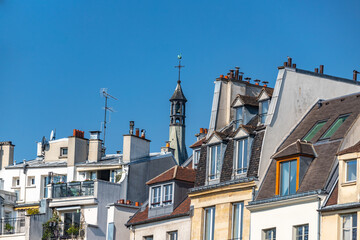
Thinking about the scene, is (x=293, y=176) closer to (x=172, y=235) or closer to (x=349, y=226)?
(x=349, y=226)

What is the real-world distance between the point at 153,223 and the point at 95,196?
829 centimetres

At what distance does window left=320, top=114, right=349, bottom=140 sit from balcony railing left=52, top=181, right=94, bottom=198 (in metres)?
21.2

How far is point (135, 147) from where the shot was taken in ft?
267

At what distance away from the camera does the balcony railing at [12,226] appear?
269ft

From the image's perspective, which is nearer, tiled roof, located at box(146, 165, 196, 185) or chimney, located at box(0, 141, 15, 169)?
tiled roof, located at box(146, 165, 196, 185)

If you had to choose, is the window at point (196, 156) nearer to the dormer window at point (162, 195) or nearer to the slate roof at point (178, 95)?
the dormer window at point (162, 195)

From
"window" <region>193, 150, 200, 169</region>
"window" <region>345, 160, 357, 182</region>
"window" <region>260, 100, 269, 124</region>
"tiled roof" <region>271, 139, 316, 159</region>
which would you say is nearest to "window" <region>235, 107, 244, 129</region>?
"window" <region>260, 100, 269, 124</region>

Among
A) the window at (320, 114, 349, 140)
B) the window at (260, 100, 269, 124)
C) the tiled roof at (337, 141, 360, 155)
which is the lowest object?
the tiled roof at (337, 141, 360, 155)

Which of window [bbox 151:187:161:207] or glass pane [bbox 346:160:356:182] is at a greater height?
window [bbox 151:187:161:207]

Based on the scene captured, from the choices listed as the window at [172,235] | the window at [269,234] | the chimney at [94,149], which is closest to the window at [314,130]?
the window at [269,234]

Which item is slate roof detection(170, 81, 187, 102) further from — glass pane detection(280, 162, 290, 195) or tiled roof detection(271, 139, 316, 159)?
glass pane detection(280, 162, 290, 195)

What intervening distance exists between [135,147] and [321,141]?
76.0 ft

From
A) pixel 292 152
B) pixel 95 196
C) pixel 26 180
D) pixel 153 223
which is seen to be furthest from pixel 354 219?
pixel 26 180

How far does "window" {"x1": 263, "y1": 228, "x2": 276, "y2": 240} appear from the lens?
5997 centimetres
